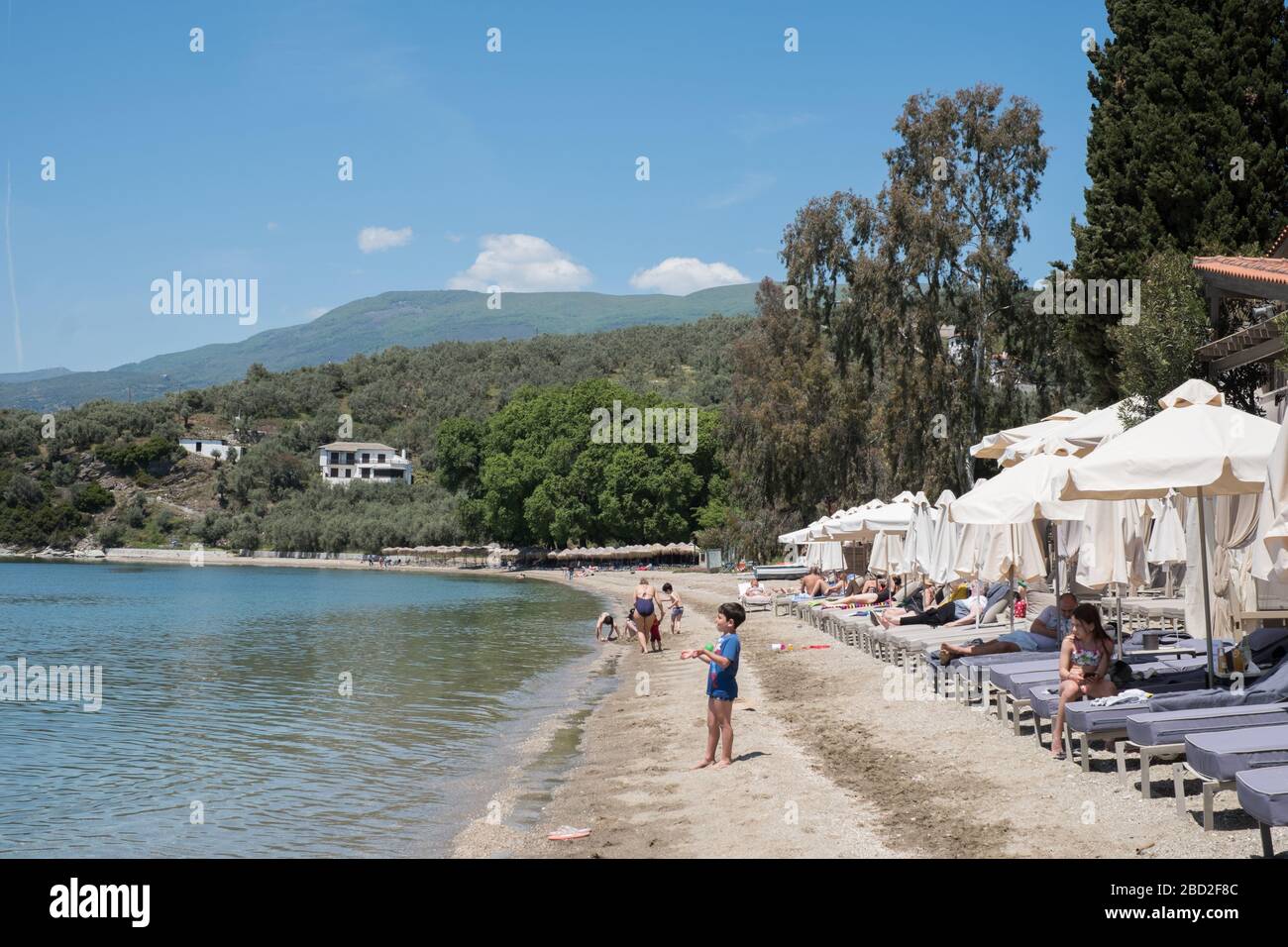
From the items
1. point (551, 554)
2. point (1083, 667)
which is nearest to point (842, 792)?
point (1083, 667)

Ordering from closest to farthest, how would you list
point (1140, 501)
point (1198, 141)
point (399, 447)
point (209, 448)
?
point (1140, 501) < point (1198, 141) < point (209, 448) < point (399, 447)

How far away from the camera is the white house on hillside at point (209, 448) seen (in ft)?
412

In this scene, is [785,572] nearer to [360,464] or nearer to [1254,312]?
[1254,312]

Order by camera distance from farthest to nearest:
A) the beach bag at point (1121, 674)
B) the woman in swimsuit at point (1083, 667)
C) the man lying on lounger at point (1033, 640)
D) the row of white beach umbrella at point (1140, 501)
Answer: the man lying on lounger at point (1033, 640), the beach bag at point (1121, 674), the woman in swimsuit at point (1083, 667), the row of white beach umbrella at point (1140, 501)

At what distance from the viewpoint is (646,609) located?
82.0 feet

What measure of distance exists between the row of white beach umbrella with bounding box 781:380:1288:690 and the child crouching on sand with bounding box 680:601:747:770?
2.75 m

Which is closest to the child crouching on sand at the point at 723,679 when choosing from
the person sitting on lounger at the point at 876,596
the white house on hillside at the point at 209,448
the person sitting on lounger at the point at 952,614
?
the person sitting on lounger at the point at 952,614

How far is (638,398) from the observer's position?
80500mm

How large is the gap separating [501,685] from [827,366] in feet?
70.9

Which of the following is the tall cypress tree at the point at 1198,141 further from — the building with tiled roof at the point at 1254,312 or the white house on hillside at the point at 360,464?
the white house on hillside at the point at 360,464

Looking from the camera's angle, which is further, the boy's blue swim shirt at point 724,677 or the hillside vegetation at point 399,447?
the hillside vegetation at point 399,447

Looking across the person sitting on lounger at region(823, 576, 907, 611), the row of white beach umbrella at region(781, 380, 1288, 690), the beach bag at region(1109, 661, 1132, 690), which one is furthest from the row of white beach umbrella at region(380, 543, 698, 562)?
the beach bag at region(1109, 661, 1132, 690)

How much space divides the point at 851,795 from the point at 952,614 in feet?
28.2

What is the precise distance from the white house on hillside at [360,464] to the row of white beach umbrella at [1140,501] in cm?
11187
